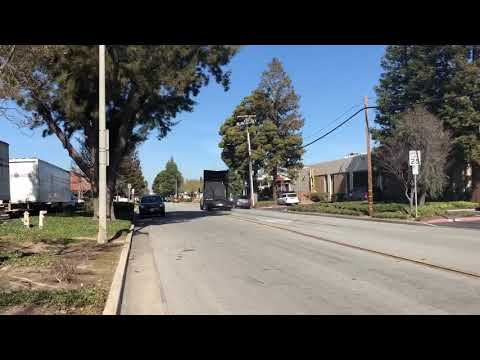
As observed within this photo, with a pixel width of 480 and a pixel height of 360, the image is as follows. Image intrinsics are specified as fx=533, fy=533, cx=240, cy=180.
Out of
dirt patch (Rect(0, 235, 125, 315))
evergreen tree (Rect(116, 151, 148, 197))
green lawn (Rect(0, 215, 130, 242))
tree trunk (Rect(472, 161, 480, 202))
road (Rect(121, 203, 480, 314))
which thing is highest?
evergreen tree (Rect(116, 151, 148, 197))

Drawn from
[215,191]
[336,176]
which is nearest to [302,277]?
[215,191]

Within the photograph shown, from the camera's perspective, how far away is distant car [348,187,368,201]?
2313 inches

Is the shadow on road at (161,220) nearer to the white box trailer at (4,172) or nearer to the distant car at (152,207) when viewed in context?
the distant car at (152,207)

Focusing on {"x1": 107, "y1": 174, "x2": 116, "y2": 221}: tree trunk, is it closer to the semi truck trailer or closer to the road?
the semi truck trailer

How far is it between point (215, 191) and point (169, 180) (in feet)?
419

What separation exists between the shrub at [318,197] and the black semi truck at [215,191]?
22230 mm

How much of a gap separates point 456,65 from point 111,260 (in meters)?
39.8

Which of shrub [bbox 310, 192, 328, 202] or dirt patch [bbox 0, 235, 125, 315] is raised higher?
shrub [bbox 310, 192, 328, 202]

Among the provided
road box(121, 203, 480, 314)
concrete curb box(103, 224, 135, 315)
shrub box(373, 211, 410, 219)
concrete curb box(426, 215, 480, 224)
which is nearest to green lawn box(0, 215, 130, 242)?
road box(121, 203, 480, 314)

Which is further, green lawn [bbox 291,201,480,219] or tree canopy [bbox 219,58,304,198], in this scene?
tree canopy [bbox 219,58,304,198]

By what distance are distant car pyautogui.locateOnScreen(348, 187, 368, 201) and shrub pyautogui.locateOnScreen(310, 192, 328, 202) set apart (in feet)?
18.0

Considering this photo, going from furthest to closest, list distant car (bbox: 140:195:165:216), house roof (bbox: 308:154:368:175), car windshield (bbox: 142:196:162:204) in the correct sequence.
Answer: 1. house roof (bbox: 308:154:368:175)
2. car windshield (bbox: 142:196:162:204)
3. distant car (bbox: 140:195:165:216)
